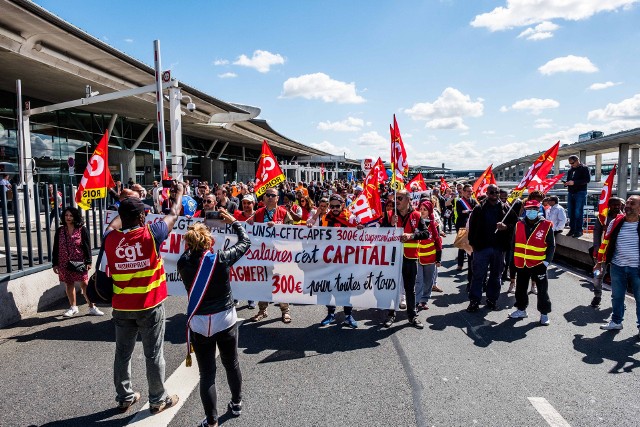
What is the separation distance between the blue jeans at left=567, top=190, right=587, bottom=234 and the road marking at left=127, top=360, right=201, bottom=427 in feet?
31.5

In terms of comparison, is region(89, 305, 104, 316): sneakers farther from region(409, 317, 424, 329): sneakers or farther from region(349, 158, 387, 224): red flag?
region(409, 317, 424, 329): sneakers

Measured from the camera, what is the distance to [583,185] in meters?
9.95

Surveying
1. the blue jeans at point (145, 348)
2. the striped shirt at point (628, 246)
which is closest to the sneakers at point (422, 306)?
the striped shirt at point (628, 246)

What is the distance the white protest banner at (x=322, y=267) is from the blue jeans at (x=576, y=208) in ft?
22.2

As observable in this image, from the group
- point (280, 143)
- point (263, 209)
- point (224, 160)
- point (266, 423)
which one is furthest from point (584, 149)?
point (266, 423)

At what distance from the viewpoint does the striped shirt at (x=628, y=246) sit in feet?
17.7

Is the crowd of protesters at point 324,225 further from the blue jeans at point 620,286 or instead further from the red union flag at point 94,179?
the red union flag at point 94,179

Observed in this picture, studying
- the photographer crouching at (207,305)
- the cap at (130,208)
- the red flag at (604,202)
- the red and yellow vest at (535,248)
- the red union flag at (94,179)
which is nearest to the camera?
the photographer crouching at (207,305)

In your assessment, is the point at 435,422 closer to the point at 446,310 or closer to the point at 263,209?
the point at 446,310

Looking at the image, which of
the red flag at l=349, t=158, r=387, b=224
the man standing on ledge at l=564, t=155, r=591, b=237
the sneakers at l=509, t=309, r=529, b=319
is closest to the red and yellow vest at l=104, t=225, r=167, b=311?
the red flag at l=349, t=158, r=387, b=224

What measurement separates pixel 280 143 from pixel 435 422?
4371 cm

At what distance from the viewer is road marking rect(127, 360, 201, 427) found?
11.4 ft

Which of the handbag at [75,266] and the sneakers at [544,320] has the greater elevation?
the handbag at [75,266]

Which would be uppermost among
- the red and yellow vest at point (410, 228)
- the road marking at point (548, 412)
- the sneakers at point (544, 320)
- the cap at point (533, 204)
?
the cap at point (533, 204)
